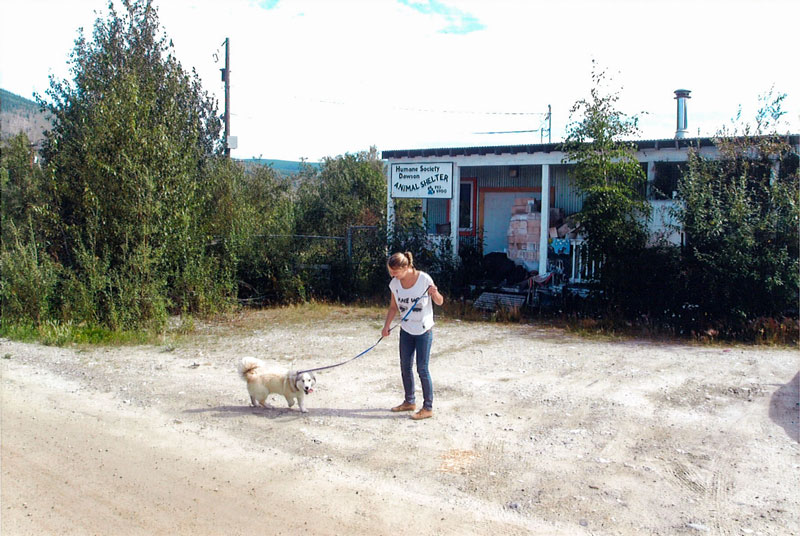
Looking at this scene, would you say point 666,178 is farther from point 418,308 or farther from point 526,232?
point 418,308

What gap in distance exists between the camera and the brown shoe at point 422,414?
668cm

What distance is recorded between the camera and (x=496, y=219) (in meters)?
17.6

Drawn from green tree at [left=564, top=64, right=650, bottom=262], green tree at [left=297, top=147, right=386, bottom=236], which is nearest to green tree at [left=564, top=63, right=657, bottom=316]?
green tree at [left=564, top=64, right=650, bottom=262]

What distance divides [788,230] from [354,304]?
28.2ft

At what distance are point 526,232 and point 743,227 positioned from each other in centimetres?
591

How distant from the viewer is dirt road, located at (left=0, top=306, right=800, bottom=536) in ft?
15.3

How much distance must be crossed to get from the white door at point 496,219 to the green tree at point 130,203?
22.9 feet

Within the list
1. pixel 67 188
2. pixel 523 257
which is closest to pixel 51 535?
pixel 67 188

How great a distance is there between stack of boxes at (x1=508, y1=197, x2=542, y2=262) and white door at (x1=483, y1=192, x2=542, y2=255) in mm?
893

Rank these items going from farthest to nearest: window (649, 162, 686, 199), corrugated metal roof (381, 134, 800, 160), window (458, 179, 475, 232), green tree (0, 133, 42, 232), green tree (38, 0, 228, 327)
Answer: green tree (0, 133, 42, 232) < window (458, 179, 475, 232) < window (649, 162, 686, 199) < corrugated metal roof (381, 134, 800, 160) < green tree (38, 0, 228, 327)

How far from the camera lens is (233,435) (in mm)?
6371

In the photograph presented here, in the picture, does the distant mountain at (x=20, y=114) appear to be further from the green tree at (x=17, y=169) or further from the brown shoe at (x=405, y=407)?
the brown shoe at (x=405, y=407)

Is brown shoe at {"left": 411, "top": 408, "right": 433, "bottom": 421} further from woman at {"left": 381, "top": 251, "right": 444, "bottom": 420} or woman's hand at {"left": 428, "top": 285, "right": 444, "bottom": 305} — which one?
→ woman's hand at {"left": 428, "top": 285, "right": 444, "bottom": 305}

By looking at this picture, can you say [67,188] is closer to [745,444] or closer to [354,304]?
[354,304]
